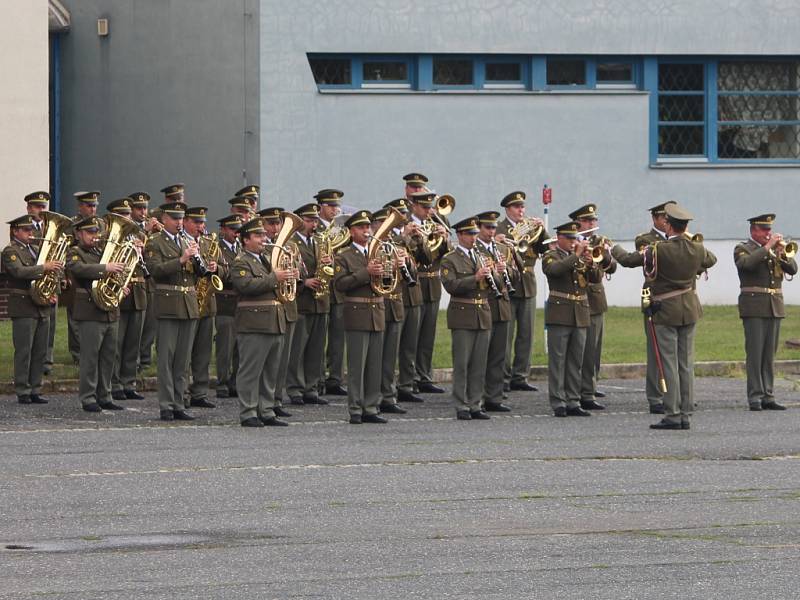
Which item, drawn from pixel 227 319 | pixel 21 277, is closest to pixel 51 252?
pixel 21 277

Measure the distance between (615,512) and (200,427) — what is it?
579cm

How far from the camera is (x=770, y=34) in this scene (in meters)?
31.1

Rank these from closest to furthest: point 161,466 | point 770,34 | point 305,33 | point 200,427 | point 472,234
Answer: point 161,466 < point 200,427 < point 472,234 < point 305,33 < point 770,34

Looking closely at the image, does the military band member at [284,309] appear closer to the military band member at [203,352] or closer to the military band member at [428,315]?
the military band member at [203,352]

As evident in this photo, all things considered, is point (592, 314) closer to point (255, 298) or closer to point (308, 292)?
point (308, 292)

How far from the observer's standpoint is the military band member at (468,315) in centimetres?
1753

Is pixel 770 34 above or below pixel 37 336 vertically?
above

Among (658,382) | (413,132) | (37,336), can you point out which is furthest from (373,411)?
(413,132)

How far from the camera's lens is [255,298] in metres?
16.7

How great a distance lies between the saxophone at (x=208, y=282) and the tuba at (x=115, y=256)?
711mm

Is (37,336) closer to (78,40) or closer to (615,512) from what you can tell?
(615,512)

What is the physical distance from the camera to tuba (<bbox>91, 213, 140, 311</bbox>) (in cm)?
1781

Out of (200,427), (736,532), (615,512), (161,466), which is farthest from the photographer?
(200,427)

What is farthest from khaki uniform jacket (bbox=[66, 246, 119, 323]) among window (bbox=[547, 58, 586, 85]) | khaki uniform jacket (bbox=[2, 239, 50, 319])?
window (bbox=[547, 58, 586, 85])
